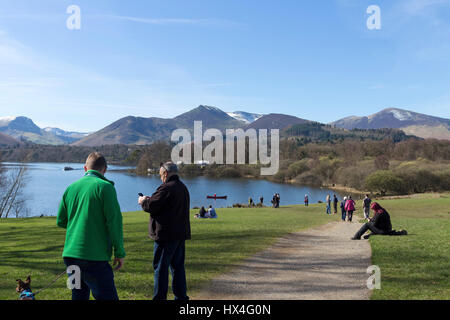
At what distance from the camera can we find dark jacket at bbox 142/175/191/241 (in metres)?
6.49

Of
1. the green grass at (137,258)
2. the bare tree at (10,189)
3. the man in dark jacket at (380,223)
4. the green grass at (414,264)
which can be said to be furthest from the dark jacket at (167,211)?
the bare tree at (10,189)

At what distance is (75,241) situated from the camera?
5.07 m

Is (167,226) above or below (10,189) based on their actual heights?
above

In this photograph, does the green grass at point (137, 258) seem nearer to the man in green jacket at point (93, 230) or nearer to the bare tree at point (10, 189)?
the man in green jacket at point (93, 230)

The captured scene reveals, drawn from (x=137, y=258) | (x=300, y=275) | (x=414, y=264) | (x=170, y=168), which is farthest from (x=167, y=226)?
(x=414, y=264)

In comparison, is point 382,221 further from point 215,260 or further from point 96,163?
point 96,163

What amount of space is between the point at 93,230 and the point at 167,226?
169cm

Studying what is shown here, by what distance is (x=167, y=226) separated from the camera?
653cm

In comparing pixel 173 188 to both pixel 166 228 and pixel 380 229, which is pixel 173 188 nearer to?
pixel 166 228

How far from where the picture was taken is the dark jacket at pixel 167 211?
649 cm

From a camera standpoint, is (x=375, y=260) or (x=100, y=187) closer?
Result: (x=100, y=187)
